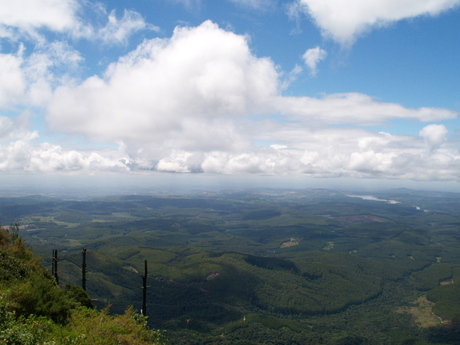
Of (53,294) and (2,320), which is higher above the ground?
(2,320)

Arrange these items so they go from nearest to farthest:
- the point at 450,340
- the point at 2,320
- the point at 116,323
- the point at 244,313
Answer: the point at 2,320 → the point at 116,323 → the point at 450,340 → the point at 244,313

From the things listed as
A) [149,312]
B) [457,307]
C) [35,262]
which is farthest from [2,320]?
[457,307]

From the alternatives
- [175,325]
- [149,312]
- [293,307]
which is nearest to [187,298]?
[149,312]

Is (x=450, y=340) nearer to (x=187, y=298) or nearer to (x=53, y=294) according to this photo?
(x=187, y=298)

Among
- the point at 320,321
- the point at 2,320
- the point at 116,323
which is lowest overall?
the point at 320,321

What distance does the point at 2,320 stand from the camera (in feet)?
58.6

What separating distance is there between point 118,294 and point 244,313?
7746cm

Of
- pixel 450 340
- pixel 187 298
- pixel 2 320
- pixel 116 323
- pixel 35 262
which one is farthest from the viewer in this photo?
pixel 187 298

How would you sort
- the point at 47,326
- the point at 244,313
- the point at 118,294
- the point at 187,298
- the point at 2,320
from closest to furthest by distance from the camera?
the point at 2,320 < the point at 47,326 < the point at 118,294 < the point at 244,313 < the point at 187,298

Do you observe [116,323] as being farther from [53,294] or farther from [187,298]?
[187,298]

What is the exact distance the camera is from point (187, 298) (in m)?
192

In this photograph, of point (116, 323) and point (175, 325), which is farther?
point (175, 325)

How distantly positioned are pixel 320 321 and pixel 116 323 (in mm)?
187384

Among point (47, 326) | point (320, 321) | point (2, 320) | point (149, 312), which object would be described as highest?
point (2, 320)
